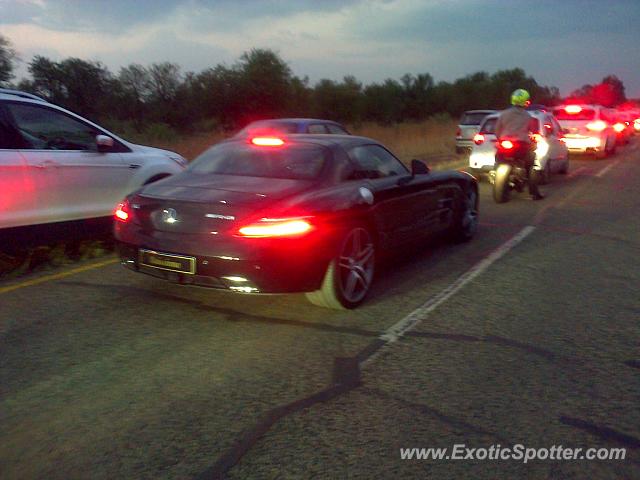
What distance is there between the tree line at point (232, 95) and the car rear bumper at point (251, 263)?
58.6ft

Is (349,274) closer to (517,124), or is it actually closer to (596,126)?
(517,124)

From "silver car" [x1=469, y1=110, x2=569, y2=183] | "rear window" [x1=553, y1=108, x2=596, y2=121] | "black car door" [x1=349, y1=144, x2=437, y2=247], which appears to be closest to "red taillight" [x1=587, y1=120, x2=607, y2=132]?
"rear window" [x1=553, y1=108, x2=596, y2=121]

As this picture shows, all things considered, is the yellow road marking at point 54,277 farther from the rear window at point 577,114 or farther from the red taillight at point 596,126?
the rear window at point 577,114

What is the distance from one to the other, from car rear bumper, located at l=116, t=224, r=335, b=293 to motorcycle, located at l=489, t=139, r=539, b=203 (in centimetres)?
756

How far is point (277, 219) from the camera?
5.06 meters

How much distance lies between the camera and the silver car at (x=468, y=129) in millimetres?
22267

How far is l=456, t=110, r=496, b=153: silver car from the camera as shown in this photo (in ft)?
73.1

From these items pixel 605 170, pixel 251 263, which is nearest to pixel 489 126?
pixel 605 170

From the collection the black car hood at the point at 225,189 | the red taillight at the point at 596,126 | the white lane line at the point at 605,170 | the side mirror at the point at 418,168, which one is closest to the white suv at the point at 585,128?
the red taillight at the point at 596,126

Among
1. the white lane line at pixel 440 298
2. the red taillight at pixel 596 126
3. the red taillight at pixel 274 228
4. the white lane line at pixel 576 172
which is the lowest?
the white lane line at pixel 576 172

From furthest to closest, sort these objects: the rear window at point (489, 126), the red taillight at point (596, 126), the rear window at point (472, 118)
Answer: the rear window at point (472, 118) < the red taillight at point (596, 126) < the rear window at point (489, 126)

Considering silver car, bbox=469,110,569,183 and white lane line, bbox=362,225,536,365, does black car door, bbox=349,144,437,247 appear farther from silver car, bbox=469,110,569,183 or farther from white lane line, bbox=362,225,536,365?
silver car, bbox=469,110,569,183

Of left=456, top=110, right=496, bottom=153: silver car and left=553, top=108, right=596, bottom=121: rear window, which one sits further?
left=553, top=108, right=596, bottom=121: rear window

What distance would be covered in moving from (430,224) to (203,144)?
58.7 feet
